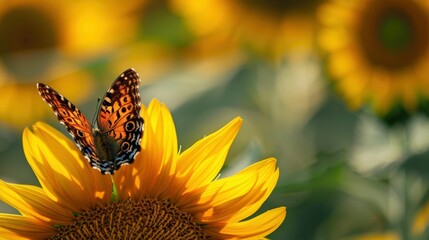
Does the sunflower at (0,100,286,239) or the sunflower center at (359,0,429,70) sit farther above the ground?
the sunflower center at (359,0,429,70)

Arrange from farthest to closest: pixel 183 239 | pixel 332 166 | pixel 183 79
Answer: pixel 183 79
pixel 332 166
pixel 183 239

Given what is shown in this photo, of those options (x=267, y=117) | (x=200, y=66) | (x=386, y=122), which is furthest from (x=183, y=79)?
(x=386, y=122)

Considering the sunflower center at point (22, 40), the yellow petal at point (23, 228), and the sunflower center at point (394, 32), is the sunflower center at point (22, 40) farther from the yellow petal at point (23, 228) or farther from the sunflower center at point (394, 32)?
the yellow petal at point (23, 228)

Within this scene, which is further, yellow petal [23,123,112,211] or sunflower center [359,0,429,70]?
sunflower center [359,0,429,70]

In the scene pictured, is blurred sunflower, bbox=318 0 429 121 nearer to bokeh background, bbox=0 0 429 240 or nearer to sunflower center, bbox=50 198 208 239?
bokeh background, bbox=0 0 429 240

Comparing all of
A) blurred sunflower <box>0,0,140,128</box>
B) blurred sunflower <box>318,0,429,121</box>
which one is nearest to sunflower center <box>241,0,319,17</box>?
blurred sunflower <box>318,0,429,121</box>

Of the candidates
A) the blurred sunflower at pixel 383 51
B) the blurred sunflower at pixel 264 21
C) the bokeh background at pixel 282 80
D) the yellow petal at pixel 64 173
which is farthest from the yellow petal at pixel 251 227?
the blurred sunflower at pixel 264 21

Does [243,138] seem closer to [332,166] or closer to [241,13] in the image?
[241,13]
